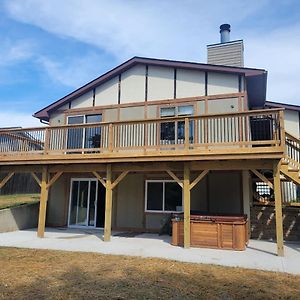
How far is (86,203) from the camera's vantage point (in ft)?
42.5

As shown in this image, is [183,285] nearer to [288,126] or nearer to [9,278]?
[9,278]

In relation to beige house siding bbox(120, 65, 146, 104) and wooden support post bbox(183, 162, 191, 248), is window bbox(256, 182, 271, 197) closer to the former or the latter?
wooden support post bbox(183, 162, 191, 248)

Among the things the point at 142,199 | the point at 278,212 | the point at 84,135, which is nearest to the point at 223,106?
the point at 278,212

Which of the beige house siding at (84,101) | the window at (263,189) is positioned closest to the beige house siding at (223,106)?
the beige house siding at (84,101)

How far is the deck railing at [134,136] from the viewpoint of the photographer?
32.7ft

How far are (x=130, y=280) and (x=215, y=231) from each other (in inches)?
149

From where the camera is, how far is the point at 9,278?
5719 millimetres

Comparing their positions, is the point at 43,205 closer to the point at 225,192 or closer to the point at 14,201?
the point at 225,192

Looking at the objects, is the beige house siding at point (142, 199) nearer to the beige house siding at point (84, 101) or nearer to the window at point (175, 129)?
the window at point (175, 129)

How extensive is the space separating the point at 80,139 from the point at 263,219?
755 cm

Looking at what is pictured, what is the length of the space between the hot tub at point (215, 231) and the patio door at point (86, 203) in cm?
453

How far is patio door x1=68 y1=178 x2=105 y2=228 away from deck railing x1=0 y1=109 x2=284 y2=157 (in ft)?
5.54

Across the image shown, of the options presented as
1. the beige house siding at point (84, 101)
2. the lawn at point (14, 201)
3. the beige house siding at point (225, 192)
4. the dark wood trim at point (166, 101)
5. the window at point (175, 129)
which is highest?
the beige house siding at point (84, 101)

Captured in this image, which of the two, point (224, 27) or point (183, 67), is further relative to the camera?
point (224, 27)
